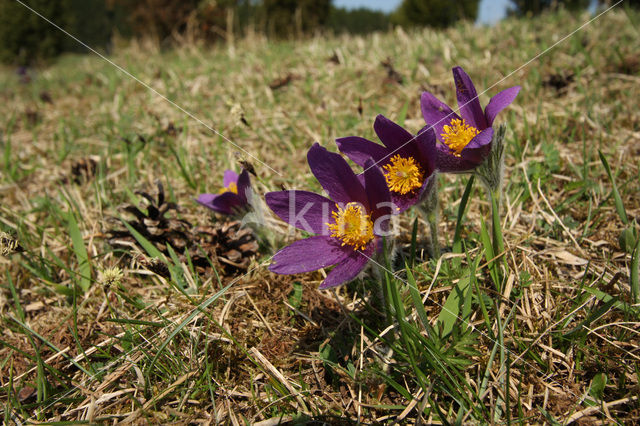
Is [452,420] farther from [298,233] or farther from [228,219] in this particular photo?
[228,219]

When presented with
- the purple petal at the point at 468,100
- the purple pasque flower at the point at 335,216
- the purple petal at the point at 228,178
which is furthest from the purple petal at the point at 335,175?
the purple petal at the point at 228,178

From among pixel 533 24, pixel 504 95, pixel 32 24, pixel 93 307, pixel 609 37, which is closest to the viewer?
pixel 504 95

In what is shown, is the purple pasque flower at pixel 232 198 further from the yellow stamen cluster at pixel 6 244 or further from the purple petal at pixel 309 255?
the yellow stamen cluster at pixel 6 244

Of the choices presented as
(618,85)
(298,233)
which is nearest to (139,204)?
(298,233)

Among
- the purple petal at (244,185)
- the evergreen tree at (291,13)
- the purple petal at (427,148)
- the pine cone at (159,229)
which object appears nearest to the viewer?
the purple petal at (427,148)

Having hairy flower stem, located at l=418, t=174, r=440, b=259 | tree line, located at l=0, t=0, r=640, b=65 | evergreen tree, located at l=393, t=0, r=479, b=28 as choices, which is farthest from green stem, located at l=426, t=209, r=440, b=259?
evergreen tree, located at l=393, t=0, r=479, b=28
